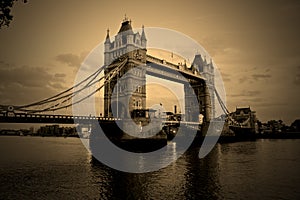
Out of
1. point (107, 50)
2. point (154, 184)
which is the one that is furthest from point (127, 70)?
point (154, 184)

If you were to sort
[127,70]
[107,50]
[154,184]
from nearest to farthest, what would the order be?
1. [154,184]
2. [127,70]
3. [107,50]

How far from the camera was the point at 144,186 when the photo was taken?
14.1 m

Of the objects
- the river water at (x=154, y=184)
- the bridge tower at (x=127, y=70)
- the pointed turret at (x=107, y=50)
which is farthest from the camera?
the pointed turret at (x=107, y=50)

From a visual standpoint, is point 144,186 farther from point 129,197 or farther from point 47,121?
point 47,121

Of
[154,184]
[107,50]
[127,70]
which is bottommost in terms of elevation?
[154,184]

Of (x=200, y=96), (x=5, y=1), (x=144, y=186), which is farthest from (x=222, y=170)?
(x=200, y=96)

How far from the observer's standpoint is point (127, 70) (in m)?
45.6

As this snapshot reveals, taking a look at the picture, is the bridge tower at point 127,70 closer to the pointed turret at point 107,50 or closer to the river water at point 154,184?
the pointed turret at point 107,50

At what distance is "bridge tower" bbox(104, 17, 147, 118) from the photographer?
1785 inches

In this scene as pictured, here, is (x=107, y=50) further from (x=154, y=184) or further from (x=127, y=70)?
(x=154, y=184)

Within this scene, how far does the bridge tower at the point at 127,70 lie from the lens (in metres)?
45.3

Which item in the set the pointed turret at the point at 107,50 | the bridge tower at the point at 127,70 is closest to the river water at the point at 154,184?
the bridge tower at the point at 127,70

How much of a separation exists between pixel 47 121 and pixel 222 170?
19826 millimetres

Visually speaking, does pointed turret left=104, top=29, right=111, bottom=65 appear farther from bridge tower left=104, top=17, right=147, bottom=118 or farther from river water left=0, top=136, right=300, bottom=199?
river water left=0, top=136, right=300, bottom=199
